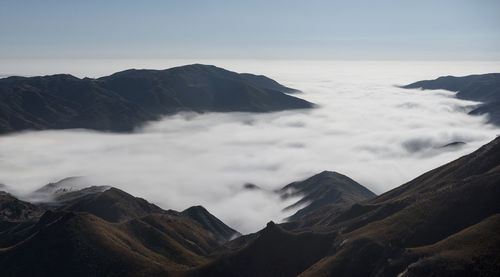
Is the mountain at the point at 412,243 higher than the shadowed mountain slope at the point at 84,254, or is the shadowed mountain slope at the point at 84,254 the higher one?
the mountain at the point at 412,243

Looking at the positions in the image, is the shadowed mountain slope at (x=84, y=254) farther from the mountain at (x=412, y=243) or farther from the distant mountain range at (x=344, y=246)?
the mountain at (x=412, y=243)

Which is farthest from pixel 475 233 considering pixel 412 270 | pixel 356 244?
pixel 356 244

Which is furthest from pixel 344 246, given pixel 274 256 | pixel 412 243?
pixel 274 256

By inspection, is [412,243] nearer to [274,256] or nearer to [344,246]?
[344,246]

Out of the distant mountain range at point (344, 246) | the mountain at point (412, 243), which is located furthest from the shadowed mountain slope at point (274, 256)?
the distant mountain range at point (344, 246)

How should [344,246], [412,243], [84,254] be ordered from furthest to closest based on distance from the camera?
[84,254]
[344,246]
[412,243]

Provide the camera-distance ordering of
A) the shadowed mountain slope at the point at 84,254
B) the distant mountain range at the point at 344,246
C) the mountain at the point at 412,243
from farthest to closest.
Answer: the shadowed mountain slope at the point at 84,254 → the distant mountain range at the point at 344,246 → the mountain at the point at 412,243

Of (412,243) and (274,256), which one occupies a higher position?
(412,243)

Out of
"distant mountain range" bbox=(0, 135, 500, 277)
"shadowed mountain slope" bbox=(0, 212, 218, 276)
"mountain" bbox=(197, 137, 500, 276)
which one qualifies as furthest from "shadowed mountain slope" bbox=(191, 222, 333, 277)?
"shadowed mountain slope" bbox=(0, 212, 218, 276)
